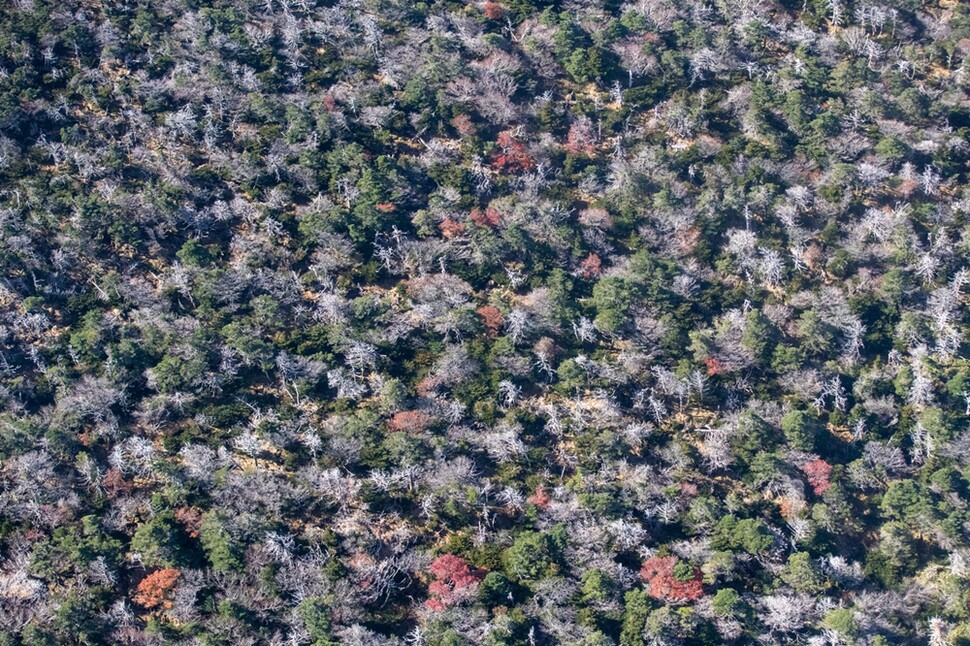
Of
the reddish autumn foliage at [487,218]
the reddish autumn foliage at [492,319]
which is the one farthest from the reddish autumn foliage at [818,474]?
the reddish autumn foliage at [487,218]

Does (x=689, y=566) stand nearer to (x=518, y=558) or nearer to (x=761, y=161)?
(x=518, y=558)

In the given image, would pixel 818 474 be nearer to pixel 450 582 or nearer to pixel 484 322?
pixel 484 322

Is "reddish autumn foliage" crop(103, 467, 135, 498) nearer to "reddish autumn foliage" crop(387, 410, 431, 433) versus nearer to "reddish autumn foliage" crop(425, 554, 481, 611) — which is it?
"reddish autumn foliage" crop(387, 410, 431, 433)

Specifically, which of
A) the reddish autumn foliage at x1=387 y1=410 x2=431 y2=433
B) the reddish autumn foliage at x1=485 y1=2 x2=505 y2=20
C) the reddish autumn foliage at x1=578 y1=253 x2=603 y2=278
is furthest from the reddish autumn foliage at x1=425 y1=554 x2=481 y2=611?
the reddish autumn foliage at x1=485 y1=2 x2=505 y2=20

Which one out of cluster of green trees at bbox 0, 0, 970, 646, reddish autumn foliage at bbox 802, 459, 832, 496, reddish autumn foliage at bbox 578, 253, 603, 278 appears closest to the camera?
cluster of green trees at bbox 0, 0, 970, 646

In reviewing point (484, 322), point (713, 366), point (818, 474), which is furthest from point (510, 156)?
point (818, 474)

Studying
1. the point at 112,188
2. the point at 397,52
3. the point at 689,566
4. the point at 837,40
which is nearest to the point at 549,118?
the point at 397,52
